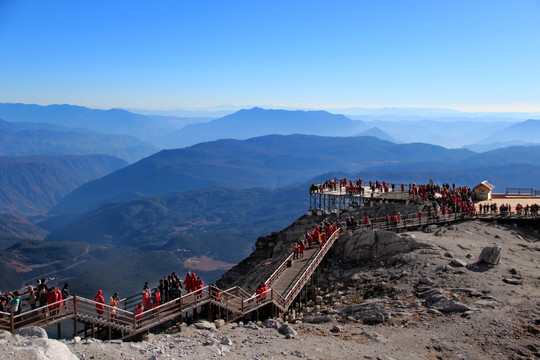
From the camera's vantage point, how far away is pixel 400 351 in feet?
59.4

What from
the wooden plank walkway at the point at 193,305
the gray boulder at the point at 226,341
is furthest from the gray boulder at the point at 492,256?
the gray boulder at the point at 226,341

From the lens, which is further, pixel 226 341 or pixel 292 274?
pixel 292 274

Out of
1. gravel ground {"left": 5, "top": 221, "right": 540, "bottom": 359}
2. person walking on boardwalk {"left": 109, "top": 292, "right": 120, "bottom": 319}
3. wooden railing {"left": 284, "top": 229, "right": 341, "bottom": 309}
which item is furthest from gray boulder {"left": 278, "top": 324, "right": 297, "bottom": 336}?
person walking on boardwalk {"left": 109, "top": 292, "right": 120, "bottom": 319}

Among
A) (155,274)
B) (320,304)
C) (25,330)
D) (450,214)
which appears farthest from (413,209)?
(155,274)

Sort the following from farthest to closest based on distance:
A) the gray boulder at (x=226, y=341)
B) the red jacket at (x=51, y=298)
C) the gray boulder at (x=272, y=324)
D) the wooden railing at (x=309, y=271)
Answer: the wooden railing at (x=309, y=271) → the gray boulder at (x=272, y=324) → the red jacket at (x=51, y=298) → the gray boulder at (x=226, y=341)

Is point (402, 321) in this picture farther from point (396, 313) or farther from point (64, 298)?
point (64, 298)

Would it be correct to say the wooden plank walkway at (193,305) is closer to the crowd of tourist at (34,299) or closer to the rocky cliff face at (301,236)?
the crowd of tourist at (34,299)

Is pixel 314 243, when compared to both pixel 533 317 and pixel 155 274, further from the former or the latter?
pixel 155 274

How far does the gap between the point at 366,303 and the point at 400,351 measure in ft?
17.9

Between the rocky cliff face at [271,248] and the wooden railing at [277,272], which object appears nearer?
the wooden railing at [277,272]

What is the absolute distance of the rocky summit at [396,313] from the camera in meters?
17.7

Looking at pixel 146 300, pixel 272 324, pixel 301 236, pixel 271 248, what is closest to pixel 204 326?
pixel 146 300

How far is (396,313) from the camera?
21.8 m

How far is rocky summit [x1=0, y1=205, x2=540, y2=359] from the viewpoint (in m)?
17.7
